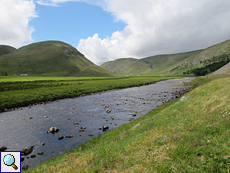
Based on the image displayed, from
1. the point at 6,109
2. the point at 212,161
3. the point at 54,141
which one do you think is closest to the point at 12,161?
the point at 54,141

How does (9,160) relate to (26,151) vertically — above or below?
above

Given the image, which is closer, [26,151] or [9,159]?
[9,159]

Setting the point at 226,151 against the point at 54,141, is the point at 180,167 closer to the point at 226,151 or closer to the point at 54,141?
the point at 226,151

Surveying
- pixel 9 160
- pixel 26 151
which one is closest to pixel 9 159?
pixel 9 160

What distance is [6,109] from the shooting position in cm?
2988

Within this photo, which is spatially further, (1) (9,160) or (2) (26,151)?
(2) (26,151)

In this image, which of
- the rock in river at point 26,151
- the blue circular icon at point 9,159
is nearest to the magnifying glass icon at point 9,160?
the blue circular icon at point 9,159

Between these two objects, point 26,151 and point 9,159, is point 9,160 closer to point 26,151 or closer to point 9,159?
point 9,159

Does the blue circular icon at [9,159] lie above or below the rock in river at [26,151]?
above

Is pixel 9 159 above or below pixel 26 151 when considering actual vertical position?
above

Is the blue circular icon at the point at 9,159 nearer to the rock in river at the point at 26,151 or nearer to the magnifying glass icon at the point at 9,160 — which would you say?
the magnifying glass icon at the point at 9,160

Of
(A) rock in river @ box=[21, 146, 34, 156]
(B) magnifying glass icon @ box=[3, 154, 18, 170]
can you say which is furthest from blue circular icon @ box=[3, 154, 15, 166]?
(A) rock in river @ box=[21, 146, 34, 156]

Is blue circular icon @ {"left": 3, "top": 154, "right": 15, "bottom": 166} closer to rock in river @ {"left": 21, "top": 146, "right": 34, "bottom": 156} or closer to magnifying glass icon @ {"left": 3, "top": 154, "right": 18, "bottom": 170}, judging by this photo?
magnifying glass icon @ {"left": 3, "top": 154, "right": 18, "bottom": 170}

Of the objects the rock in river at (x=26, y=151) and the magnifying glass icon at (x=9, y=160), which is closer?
the magnifying glass icon at (x=9, y=160)
